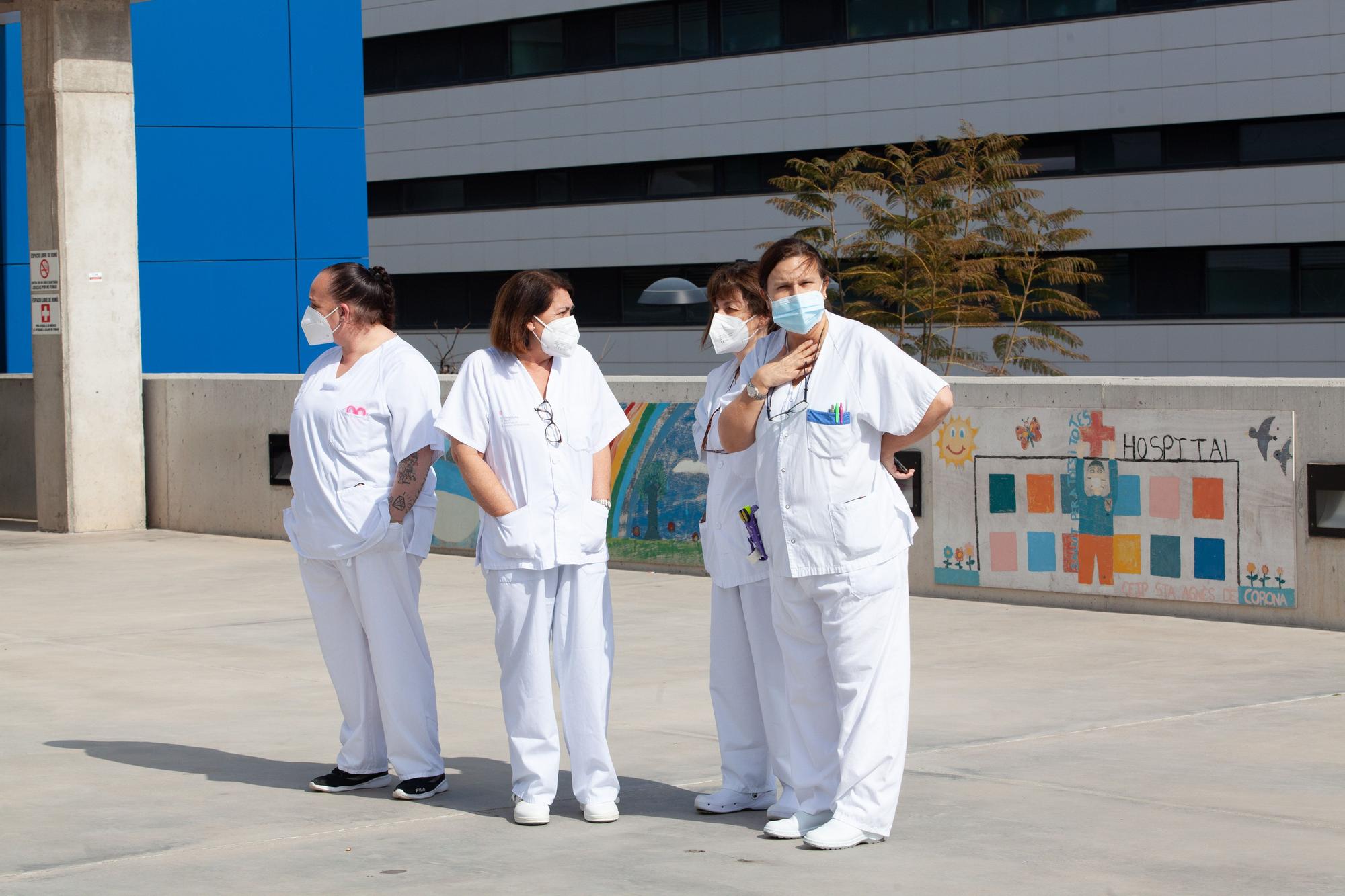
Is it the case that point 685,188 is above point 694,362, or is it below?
above

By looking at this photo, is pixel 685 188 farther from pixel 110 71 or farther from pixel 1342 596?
pixel 1342 596

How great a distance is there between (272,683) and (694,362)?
3832 cm

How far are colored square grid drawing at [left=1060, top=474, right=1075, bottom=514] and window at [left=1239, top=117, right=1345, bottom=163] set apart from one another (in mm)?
28682

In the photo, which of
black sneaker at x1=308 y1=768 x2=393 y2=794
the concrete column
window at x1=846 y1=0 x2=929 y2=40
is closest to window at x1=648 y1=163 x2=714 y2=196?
window at x1=846 y1=0 x2=929 y2=40

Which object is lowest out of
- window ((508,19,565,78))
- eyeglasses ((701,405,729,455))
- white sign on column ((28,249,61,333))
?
eyeglasses ((701,405,729,455))

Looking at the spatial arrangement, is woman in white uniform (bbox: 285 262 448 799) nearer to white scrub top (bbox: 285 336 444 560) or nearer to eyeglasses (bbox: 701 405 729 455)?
white scrub top (bbox: 285 336 444 560)

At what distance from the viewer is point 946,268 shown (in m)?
33.8

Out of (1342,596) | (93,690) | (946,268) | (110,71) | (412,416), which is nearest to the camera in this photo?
(412,416)

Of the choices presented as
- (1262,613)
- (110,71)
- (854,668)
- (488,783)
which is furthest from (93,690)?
(110,71)

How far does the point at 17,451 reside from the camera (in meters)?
16.9

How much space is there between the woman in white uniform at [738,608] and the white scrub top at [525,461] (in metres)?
0.41

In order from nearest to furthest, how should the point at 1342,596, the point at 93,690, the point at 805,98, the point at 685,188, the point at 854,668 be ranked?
the point at 854,668 → the point at 93,690 → the point at 1342,596 → the point at 805,98 → the point at 685,188

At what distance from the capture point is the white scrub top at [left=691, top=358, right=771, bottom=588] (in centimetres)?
584

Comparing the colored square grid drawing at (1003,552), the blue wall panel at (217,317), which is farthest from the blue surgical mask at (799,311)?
the blue wall panel at (217,317)
